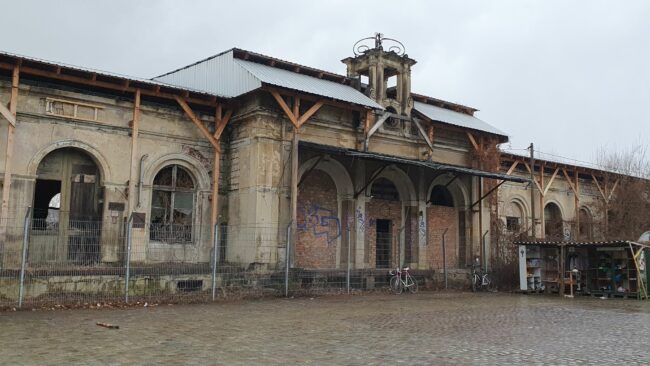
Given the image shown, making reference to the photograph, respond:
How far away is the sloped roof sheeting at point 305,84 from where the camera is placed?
62.2 feet

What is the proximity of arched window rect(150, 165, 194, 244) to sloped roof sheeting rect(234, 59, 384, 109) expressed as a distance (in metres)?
4.03

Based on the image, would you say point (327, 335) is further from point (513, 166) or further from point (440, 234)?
point (513, 166)

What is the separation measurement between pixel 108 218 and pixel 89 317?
610cm

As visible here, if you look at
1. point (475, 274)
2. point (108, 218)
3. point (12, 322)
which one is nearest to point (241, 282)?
point (108, 218)

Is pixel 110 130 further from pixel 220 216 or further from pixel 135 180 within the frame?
pixel 220 216

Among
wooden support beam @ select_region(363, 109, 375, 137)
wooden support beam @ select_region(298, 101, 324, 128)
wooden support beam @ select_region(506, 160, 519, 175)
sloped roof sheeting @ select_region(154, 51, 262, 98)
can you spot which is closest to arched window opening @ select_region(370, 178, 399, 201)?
wooden support beam @ select_region(363, 109, 375, 137)

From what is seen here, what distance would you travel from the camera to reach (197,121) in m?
18.8

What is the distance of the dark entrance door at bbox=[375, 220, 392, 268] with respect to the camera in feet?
76.3

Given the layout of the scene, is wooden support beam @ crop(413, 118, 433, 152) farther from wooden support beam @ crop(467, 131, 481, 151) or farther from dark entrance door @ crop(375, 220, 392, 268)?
dark entrance door @ crop(375, 220, 392, 268)

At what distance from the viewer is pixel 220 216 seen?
64.4ft

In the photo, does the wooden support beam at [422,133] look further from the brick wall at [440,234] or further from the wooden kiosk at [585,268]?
the wooden kiosk at [585,268]

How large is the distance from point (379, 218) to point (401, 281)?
3693 millimetres

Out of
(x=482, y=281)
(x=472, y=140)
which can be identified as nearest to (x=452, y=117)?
(x=472, y=140)

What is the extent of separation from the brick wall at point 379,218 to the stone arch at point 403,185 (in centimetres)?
35
